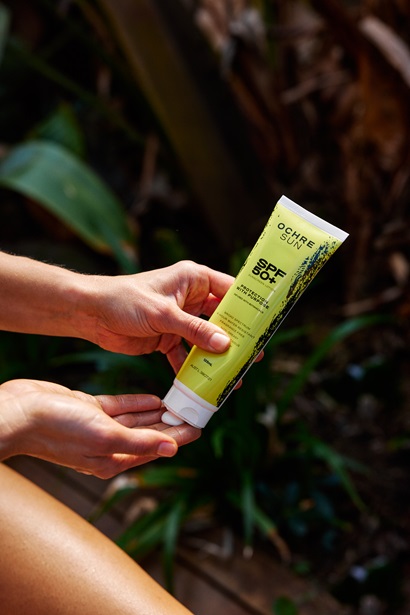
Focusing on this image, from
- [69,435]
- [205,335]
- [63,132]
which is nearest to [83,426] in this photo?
[69,435]

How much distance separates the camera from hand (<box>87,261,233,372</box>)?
575 mm

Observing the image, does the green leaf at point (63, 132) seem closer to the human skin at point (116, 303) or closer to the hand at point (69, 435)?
the human skin at point (116, 303)

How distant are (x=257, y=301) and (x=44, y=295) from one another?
9.0 inches

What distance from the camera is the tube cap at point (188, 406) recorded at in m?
0.58

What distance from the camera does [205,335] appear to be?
56 cm

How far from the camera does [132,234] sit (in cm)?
123

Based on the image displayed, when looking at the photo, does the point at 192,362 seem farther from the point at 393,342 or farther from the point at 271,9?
the point at 271,9

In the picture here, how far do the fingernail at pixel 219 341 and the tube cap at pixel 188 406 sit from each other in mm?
47

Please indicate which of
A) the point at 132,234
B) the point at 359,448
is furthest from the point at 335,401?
the point at 132,234

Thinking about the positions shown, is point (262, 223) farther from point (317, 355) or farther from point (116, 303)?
point (116, 303)

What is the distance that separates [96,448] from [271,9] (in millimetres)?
908

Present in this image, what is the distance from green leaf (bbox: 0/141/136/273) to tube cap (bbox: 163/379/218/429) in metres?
0.51

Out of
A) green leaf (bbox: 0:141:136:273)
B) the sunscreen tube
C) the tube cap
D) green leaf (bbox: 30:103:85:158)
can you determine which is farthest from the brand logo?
green leaf (bbox: 30:103:85:158)

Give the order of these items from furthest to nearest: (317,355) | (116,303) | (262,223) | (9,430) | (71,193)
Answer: (262,223) → (71,193) → (317,355) → (116,303) → (9,430)
